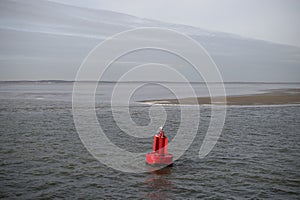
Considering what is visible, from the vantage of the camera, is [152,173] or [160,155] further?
[160,155]

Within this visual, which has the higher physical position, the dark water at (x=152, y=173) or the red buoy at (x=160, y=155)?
the red buoy at (x=160, y=155)

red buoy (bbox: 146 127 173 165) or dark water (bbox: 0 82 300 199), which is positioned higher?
red buoy (bbox: 146 127 173 165)

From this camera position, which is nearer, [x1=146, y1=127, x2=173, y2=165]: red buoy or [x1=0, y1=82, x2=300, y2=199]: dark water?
[x1=0, y1=82, x2=300, y2=199]: dark water

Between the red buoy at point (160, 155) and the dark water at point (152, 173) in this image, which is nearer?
the dark water at point (152, 173)

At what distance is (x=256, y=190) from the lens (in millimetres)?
10852

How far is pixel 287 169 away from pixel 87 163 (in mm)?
8897

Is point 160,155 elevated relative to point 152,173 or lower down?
elevated

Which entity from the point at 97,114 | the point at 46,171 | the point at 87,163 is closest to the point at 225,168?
Result: the point at 87,163

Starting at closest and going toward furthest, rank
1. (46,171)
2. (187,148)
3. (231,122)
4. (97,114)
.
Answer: (46,171)
(187,148)
(231,122)
(97,114)

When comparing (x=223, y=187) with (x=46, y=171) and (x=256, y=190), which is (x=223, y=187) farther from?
(x=46, y=171)

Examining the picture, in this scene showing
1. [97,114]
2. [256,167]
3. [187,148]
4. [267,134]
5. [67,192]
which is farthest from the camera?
[97,114]

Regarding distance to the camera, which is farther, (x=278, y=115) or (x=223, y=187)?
(x=278, y=115)

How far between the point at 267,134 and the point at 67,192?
1516 cm

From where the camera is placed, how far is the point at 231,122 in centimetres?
2580
